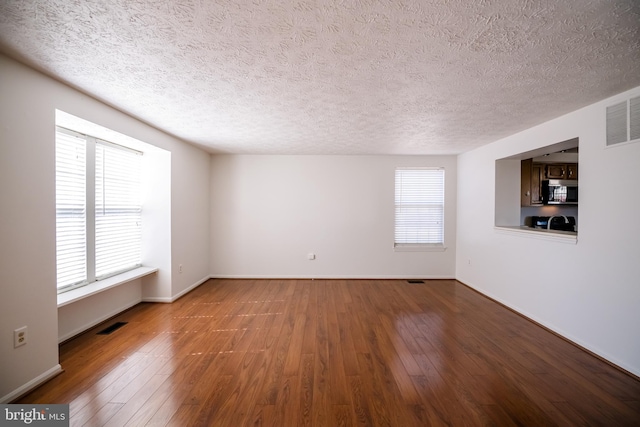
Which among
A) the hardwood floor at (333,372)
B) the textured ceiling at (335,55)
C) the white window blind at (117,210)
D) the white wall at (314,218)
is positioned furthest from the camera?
the white wall at (314,218)

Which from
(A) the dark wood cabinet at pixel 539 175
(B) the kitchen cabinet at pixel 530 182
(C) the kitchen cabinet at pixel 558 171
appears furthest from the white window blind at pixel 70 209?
(C) the kitchen cabinet at pixel 558 171

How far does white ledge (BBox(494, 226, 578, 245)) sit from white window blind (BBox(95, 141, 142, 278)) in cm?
536

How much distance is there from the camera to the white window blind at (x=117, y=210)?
301 cm

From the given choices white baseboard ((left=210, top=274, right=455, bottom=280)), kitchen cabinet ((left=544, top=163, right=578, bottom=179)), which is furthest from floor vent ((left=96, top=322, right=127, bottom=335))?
kitchen cabinet ((left=544, top=163, right=578, bottom=179))

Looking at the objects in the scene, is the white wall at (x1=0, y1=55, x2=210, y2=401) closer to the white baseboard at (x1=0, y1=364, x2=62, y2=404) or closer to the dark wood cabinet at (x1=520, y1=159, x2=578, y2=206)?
the white baseboard at (x1=0, y1=364, x2=62, y2=404)

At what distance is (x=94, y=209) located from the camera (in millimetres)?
2916

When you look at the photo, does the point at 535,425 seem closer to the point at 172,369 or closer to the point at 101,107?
the point at 172,369

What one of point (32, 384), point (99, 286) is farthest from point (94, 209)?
point (32, 384)

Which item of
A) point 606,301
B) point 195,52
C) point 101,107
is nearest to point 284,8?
point 195,52

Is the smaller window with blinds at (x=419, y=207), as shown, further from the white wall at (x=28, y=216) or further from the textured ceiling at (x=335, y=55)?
the white wall at (x=28, y=216)

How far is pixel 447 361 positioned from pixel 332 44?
9.06 ft

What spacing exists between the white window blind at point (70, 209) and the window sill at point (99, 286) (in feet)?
0.42

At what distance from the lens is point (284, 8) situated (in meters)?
1.30
